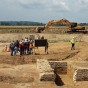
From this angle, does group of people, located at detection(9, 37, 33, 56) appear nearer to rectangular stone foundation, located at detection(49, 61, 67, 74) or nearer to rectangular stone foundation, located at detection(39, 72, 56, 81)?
rectangular stone foundation, located at detection(49, 61, 67, 74)

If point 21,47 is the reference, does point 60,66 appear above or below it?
below

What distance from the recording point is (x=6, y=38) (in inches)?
1812

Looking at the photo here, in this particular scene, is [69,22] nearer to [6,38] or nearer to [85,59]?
[6,38]

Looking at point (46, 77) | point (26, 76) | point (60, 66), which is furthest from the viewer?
point (60, 66)

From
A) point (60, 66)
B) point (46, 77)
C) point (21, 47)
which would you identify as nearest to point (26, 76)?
point (46, 77)

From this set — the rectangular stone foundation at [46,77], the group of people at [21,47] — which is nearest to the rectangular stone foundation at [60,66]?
the rectangular stone foundation at [46,77]

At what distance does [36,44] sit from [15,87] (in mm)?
12530

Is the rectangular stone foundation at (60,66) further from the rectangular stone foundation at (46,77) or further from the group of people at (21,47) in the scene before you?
the group of people at (21,47)

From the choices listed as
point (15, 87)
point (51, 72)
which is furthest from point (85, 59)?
point (15, 87)

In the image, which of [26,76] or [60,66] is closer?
[26,76]

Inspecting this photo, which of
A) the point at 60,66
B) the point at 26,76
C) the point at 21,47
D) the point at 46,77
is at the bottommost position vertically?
the point at 60,66

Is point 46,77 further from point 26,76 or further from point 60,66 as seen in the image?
point 60,66

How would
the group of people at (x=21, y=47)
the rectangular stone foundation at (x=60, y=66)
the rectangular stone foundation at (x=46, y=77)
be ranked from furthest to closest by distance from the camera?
the group of people at (x=21, y=47) → the rectangular stone foundation at (x=60, y=66) → the rectangular stone foundation at (x=46, y=77)

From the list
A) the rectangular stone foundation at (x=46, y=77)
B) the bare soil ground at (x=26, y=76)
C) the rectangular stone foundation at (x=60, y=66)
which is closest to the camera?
the bare soil ground at (x=26, y=76)
